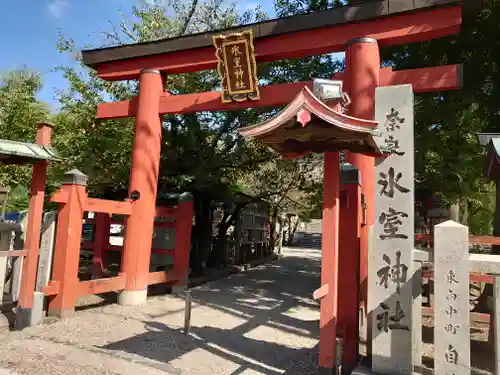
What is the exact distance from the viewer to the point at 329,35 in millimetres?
7289

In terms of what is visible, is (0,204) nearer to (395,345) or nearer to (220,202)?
(220,202)

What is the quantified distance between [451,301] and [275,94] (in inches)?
208

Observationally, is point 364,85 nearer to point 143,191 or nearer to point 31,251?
point 143,191

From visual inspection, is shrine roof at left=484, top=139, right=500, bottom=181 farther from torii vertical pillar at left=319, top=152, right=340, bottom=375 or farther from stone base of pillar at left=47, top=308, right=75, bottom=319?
stone base of pillar at left=47, top=308, right=75, bottom=319

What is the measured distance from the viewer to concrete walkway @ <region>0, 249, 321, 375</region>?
443 cm

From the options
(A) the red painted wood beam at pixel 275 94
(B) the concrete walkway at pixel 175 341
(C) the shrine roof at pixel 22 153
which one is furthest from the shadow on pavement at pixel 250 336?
(A) the red painted wood beam at pixel 275 94

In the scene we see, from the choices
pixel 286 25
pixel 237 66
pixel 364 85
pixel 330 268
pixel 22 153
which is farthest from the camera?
pixel 237 66

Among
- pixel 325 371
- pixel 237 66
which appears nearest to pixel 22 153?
pixel 237 66

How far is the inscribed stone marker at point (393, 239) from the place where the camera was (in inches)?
141

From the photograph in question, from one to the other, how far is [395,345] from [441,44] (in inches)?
298

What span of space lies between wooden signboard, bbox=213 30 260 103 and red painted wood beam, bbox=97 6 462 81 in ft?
0.99

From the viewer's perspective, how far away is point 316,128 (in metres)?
3.81

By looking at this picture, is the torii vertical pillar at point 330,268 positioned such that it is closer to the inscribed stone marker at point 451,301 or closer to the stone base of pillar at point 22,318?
the inscribed stone marker at point 451,301

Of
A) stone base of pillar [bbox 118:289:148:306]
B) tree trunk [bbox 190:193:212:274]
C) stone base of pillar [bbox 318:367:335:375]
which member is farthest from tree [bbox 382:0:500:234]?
stone base of pillar [bbox 118:289:148:306]
